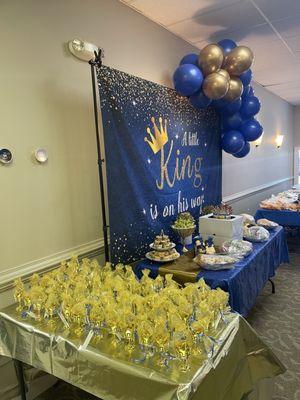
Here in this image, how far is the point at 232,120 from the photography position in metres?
3.20

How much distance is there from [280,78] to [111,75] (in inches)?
152

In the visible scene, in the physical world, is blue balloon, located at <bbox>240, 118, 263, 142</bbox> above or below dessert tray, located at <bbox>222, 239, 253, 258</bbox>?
above

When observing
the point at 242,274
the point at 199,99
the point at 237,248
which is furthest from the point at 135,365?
the point at 199,99

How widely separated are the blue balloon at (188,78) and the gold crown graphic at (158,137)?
0.32 metres

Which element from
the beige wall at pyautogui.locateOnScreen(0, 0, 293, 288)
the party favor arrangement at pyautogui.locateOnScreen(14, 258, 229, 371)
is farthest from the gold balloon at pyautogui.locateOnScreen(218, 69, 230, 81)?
the party favor arrangement at pyautogui.locateOnScreen(14, 258, 229, 371)

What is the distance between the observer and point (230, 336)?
118 centimetres

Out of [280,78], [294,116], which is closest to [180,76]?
[280,78]

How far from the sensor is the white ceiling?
7.72 ft

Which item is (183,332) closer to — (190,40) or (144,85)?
(144,85)

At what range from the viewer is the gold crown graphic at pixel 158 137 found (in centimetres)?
238

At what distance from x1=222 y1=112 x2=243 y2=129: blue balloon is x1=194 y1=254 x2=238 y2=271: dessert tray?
1.72 meters

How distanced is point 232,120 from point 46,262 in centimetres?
236

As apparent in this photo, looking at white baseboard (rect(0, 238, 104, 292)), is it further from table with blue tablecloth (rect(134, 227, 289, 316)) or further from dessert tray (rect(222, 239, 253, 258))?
dessert tray (rect(222, 239, 253, 258))

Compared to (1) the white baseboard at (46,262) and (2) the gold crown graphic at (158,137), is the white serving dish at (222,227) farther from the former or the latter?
(1) the white baseboard at (46,262)
